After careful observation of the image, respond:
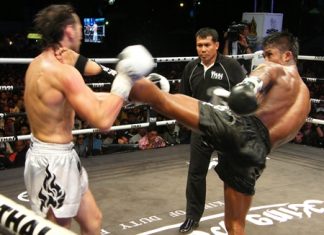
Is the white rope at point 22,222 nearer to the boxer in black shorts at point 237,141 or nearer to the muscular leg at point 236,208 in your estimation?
the boxer in black shorts at point 237,141

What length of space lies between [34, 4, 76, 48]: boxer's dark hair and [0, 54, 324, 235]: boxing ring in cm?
137

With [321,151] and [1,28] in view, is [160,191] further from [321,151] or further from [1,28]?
[1,28]

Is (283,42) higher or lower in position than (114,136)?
higher

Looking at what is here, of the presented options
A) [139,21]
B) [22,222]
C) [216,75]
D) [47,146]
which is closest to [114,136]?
[216,75]

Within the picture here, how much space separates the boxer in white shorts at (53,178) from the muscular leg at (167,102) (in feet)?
1.11

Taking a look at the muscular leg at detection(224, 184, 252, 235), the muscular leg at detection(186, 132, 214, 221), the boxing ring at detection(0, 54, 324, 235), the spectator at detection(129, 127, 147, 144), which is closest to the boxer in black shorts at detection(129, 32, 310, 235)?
the muscular leg at detection(224, 184, 252, 235)

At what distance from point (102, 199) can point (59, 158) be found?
1.54m

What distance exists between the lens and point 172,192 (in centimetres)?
338

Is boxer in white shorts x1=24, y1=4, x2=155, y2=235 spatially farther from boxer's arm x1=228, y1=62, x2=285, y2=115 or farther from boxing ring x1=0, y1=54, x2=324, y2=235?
boxing ring x1=0, y1=54, x2=324, y2=235

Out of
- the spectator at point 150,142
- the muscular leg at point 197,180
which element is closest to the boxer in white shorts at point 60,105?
the muscular leg at point 197,180

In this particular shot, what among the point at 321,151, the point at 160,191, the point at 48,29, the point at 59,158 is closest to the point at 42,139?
the point at 59,158

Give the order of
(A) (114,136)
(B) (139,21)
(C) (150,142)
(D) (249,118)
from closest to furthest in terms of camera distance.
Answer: (D) (249,118) < (C) (150,142) < (A) (114,136) < (B) (139,21)

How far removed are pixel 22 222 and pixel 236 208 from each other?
130 cm

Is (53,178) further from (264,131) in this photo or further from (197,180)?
(197,180)
